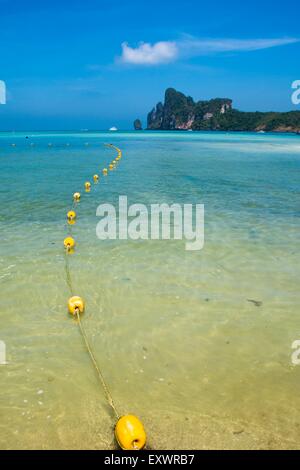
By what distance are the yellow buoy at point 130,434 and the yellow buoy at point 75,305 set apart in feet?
7.78

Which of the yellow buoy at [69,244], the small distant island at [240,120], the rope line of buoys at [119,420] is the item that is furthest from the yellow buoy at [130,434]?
the small distant island at [240,120]

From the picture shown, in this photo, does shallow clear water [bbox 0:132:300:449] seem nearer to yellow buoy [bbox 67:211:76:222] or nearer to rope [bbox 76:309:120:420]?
rope [bbox 76:309:120:420]

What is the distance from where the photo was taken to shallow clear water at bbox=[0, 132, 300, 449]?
3.53 m

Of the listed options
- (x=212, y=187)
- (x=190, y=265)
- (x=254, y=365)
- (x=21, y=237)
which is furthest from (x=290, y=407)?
(x=212, y=187)

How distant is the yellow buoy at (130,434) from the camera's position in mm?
3162

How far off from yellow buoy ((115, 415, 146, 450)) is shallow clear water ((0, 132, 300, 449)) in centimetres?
17

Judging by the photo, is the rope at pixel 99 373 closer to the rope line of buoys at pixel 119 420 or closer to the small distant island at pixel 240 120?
the rope line of buoys at pixel 119 420

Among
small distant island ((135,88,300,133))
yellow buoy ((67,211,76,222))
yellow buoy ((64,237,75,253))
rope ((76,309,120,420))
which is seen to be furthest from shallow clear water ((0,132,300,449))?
small distant island ((135,88,300,133))

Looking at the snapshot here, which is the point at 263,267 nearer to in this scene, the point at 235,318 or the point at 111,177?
the point at 235,318

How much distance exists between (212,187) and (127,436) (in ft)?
45.9

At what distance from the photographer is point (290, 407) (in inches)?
147

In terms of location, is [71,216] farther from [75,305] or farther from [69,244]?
[75,305]

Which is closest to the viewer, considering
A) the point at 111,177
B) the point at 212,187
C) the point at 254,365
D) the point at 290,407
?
the point at 290,407

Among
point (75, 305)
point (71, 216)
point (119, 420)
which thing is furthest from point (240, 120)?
point (119, 420)
